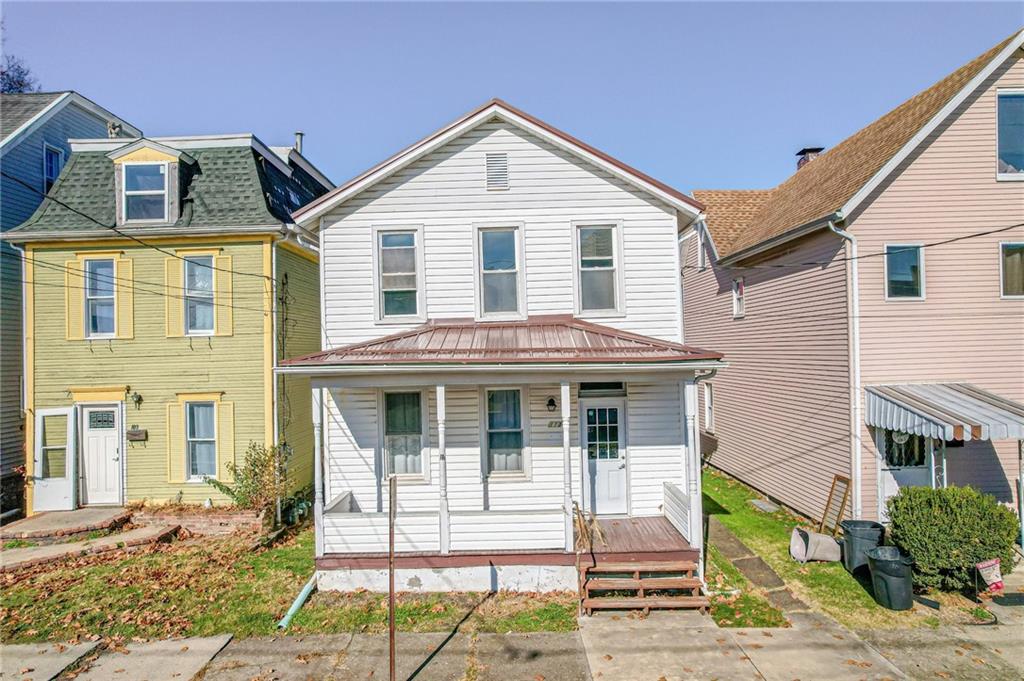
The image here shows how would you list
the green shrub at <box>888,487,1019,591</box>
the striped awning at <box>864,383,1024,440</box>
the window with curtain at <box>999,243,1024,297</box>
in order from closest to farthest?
the green shrub at <box>888,487,1019,591</box> < the striped awning at <box>864,383,1024,440</box> < the window with curtain at <box>999,243,1024,297</box>

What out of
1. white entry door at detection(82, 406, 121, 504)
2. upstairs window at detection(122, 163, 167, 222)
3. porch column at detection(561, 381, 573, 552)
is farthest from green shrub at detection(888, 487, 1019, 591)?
upstairs window at detection(122, 163, 167, 222)

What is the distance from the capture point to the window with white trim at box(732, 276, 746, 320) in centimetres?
1538

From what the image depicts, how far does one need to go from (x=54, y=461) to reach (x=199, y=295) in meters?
5.28

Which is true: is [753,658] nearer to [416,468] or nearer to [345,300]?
[416,468]

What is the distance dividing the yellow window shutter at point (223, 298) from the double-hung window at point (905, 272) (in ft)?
46.6

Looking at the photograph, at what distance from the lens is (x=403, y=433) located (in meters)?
10.6

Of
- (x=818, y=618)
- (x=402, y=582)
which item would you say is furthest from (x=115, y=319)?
(x=818, y=618)

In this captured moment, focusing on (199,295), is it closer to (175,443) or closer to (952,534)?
(175,443)

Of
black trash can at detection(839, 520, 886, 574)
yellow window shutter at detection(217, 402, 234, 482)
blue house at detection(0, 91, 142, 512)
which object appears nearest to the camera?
black trash can at detection(839, 520, 886, 574)

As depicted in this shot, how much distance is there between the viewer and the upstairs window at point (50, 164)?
50.0 ft

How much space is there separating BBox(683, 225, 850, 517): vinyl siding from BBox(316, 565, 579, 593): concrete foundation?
647 centimetres

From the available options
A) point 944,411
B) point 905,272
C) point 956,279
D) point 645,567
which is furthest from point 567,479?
point 956,279

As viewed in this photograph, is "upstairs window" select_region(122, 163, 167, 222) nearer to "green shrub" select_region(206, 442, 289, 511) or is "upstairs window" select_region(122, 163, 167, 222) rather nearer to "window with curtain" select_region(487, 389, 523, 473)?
"green shrub" select_region(206, 442, 289, 511)

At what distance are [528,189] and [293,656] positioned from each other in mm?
8690
